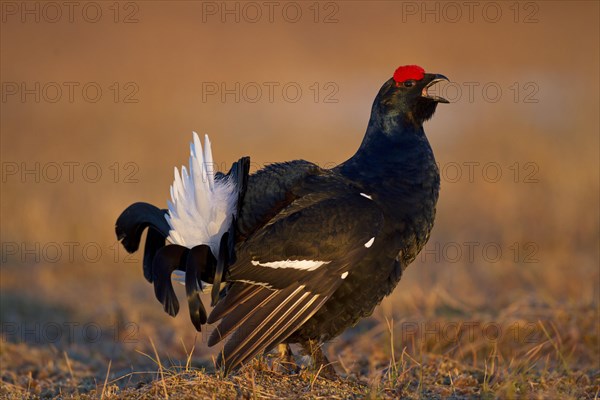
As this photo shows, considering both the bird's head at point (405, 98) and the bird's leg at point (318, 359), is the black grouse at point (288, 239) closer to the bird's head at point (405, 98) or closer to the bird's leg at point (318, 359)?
the bird's leg at point (318, 359)

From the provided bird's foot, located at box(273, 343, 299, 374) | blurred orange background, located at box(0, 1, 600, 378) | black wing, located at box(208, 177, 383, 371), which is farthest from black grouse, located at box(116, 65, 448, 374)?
blurred orange background, located at box(0, 1, 600, 378)

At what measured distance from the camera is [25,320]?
6477 mm

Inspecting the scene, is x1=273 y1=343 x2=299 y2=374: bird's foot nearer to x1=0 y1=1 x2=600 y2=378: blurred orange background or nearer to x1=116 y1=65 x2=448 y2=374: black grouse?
x1=116 y1=65 x2=448 y2=374: black grouse

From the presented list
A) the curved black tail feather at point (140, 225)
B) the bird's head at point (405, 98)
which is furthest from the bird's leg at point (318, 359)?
the bird's head at point (405, 98)

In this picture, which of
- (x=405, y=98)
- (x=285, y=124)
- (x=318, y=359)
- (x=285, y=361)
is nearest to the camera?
(x=318, y=359)

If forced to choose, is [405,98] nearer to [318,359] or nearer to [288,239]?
[288,239]

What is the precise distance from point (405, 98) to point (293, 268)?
3.84ft

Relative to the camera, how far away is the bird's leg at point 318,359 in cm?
414

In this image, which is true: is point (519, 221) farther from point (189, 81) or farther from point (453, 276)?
point (189, 81)

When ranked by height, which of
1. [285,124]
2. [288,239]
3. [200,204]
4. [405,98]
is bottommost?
[288,239]

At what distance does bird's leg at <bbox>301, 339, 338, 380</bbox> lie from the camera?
4.14 m

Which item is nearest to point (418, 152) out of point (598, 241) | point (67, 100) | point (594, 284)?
point (594, 284)

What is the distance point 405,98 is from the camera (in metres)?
4.50

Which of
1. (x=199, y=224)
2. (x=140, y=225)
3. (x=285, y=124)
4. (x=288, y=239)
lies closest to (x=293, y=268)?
(x=288, y=239)
